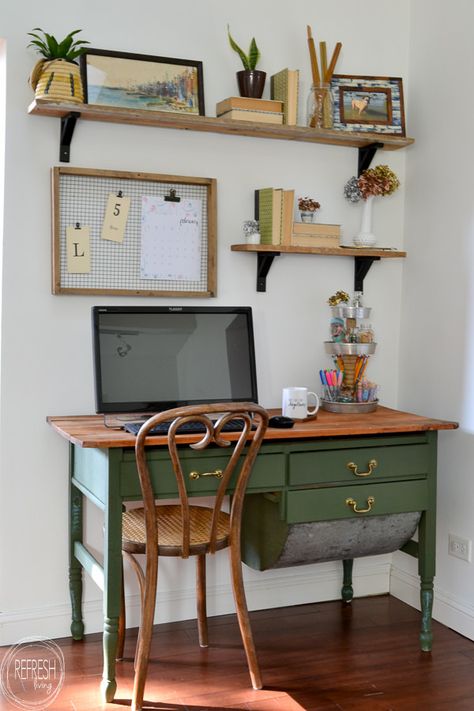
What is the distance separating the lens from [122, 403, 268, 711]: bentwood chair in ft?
7.75

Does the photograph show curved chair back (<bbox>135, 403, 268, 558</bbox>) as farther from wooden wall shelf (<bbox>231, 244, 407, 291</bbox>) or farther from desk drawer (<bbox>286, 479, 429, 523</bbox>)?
wooden wall shelf (<bbox>231, 244, 407, 291</bbox>)

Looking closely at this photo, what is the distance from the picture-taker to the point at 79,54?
2732 mm

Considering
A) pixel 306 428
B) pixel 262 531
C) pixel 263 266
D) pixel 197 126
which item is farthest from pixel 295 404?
pixel 197 126

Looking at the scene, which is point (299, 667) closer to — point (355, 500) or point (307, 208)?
point (355, 500)

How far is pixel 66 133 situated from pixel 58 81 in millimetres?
194

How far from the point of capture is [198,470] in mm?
2502

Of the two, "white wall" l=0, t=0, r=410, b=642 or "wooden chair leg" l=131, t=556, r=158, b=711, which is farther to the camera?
"white wall" l=0, t=0, r=410, b=642

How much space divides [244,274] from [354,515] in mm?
993

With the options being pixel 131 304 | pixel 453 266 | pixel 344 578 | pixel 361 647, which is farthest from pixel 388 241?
pixel 361 647

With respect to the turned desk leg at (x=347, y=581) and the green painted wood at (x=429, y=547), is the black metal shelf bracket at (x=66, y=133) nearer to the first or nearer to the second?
the green painted wood at (x=429, y=547)

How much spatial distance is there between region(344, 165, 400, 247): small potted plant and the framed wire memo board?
0.57 m

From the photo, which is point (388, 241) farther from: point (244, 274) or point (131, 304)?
point (131, 304)

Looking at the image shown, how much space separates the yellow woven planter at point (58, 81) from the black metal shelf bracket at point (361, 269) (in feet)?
4.06

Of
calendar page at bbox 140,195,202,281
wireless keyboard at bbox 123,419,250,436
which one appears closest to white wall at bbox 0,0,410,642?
calendar page at bbox 140,195,202,281
